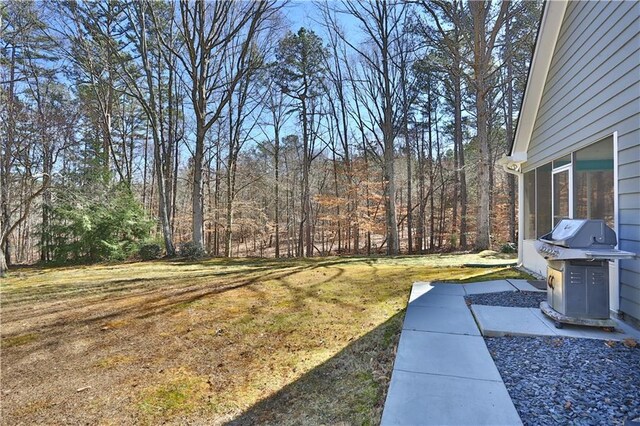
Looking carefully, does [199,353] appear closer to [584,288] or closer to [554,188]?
[584,288]

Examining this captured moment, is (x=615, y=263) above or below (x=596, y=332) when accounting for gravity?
above

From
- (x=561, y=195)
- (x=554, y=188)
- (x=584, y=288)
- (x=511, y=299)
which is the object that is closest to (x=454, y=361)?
(x=584, y=288)

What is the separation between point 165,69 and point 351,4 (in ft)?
28.4

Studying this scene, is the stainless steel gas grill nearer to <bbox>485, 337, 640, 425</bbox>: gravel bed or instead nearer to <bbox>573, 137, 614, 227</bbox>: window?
<bbox>485, 337, 640, 425</bbox>: gravel bed

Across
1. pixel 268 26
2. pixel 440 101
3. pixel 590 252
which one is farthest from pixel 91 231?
pixel 440 101

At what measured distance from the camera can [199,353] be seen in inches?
115

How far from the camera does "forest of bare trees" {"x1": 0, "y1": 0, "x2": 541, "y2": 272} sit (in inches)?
394

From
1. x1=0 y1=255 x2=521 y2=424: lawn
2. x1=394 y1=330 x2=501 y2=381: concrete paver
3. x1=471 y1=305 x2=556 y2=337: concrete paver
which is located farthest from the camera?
Answer: x1=471 y1=305 x2=556 y2=337: concrete paver

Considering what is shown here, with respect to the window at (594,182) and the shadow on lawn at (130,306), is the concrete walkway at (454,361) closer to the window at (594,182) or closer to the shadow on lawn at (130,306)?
the window at (594,182)

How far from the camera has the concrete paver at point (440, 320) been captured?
313 cm

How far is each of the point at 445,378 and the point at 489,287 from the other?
10.3ft

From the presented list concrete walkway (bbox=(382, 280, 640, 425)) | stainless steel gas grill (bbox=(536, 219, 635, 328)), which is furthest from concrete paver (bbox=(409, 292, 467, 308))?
stainless steel gas grill (bbox=(536, 219, 635, 328))

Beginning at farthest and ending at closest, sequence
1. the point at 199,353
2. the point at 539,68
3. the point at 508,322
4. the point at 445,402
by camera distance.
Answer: the point at 539,68 < the point at 508,322 < the point at 199,353 < the point at 445,402

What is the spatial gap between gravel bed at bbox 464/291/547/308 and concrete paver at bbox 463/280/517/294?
0.59ft
